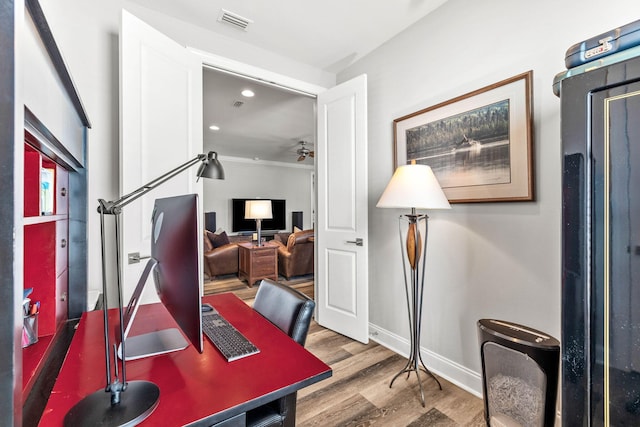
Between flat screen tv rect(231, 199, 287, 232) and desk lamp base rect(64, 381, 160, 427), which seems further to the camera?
flat screen tv rect(231, 199, 287, 232)

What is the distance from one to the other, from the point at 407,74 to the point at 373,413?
2378 mm

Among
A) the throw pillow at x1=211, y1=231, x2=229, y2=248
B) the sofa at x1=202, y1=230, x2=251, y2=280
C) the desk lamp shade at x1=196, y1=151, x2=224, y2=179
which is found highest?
the desk lamp shade at x1=196, y1=151, x2=224, y2=179

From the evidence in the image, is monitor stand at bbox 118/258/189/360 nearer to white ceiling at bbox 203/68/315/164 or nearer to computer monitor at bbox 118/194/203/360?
computer monitor at bbox 118/194/203/360

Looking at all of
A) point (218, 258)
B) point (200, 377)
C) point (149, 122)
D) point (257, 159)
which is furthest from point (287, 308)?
point (257, 159)

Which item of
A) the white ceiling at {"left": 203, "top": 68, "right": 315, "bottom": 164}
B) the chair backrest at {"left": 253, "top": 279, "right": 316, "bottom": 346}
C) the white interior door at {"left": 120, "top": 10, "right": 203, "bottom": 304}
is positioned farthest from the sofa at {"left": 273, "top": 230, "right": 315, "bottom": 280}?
the chair backrest at {"left": 253, "top": 279, "right": 316, "bottom": 346}

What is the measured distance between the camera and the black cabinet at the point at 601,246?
2.51ft

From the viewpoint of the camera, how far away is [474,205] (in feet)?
6.08

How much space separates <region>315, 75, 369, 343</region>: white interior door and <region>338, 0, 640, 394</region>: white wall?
0.16 m

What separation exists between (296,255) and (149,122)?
3297mm

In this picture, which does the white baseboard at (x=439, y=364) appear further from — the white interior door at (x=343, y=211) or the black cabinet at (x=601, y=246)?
the black cabinet at (x=601, y=246)

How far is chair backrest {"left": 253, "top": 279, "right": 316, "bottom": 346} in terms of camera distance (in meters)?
1.17

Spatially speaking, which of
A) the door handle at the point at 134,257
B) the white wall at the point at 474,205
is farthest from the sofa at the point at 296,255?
the door handle at the point at 134,257

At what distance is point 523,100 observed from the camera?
161 centimetres

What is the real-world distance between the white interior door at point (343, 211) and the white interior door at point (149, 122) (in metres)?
1.20
